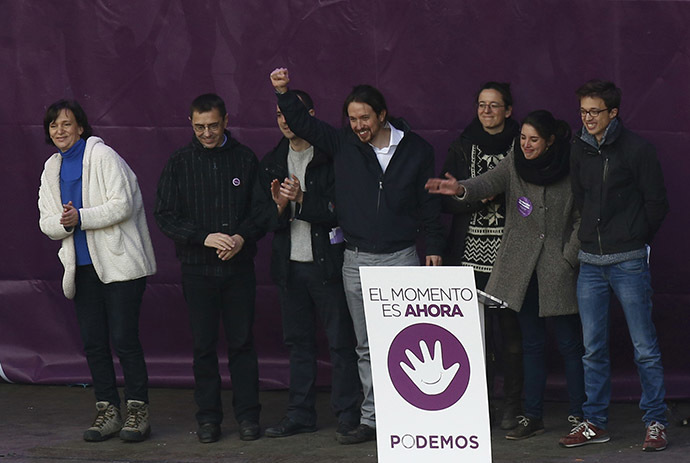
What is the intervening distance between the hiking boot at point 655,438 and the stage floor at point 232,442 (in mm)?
41

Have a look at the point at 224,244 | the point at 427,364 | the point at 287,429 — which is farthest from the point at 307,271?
the point at 427,364

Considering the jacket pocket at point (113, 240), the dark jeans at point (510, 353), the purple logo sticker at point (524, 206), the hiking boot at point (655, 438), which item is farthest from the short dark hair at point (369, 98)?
the hiking boot at point (655, 438)

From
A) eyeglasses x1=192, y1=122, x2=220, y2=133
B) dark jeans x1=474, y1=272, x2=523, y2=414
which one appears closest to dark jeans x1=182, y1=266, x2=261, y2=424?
eyeglasses x1=192, y1=122, x2=220, y2=133

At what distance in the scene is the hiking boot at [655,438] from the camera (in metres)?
6.21

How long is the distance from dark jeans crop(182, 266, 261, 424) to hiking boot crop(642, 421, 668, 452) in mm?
2073

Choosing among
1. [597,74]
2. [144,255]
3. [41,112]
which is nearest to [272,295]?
[144,255]

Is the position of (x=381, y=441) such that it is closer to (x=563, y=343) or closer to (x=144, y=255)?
(x=563, y=343)

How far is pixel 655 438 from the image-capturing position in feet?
20.4

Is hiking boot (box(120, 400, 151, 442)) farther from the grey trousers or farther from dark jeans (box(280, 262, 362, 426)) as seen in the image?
the grey trousers

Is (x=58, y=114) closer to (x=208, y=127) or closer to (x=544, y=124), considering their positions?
(x=208, y=127)

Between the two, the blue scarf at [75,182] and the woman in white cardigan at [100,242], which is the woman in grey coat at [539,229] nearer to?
the woman in white cardigan at [100,242]

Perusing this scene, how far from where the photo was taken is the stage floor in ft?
20.6

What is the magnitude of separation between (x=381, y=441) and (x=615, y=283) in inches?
61.2

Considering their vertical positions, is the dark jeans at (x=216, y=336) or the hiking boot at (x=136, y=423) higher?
the dark jeans at (x=216, y=336)
